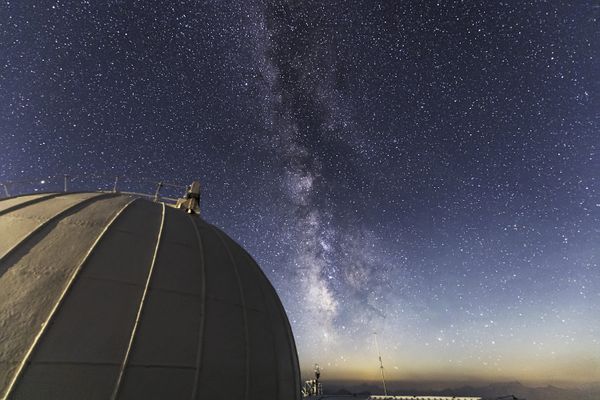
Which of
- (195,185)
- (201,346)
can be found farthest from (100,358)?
(195,185)

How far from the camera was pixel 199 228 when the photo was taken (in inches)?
314

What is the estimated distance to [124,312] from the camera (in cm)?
504

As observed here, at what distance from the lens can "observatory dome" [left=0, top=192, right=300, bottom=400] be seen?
14.7ft

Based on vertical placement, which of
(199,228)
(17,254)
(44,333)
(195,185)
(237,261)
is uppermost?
(195,185)

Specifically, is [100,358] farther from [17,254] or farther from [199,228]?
[199,228]

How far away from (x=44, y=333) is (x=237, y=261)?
12.9 ft

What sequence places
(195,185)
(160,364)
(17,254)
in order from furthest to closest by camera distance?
(195,185) → (17,254) → (160,364)

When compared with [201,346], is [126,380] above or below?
below

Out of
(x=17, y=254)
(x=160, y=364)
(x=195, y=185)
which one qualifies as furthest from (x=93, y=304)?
(x=195, y=185)

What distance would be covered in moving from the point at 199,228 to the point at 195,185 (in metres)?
2.61

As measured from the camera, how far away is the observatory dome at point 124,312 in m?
4.48

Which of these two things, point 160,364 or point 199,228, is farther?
point 199,228

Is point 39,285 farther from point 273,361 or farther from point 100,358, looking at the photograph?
point 273,361

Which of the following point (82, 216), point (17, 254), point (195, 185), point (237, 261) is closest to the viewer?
point (17, 254)
